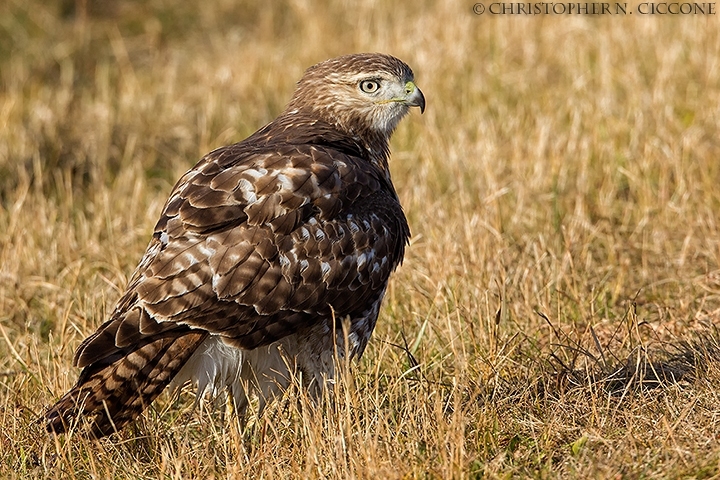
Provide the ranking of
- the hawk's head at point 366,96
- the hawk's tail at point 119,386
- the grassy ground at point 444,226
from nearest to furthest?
the hawk's tail at point 119,386, the grassy ground at point 444,226, the hawk's head at point 366,96

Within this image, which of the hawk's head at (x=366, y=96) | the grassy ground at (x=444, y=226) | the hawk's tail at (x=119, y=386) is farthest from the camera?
the hawk's head at (x=366, y=96)

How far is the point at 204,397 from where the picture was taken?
4773 millimetres

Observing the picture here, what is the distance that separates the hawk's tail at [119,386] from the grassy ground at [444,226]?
0.50ft

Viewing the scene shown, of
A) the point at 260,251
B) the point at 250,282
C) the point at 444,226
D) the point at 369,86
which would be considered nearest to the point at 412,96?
the point at 369,86

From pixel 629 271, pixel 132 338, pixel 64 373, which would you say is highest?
pixel 132 338

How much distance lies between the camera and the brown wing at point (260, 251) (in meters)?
4.11

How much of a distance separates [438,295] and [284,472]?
5.72ft

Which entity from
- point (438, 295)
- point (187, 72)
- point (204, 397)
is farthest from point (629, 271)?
point (187, 72)

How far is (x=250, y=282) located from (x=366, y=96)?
4.82ft

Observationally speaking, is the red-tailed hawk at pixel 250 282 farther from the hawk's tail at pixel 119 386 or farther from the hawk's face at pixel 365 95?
the hawk's face at pixel 365 95

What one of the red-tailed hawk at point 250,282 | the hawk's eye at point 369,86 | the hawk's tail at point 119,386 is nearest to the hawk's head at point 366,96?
the hawk's eye at point 369,86

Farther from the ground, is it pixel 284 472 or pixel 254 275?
pixel 254 275

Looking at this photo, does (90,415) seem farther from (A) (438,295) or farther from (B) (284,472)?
(A) (438,295)

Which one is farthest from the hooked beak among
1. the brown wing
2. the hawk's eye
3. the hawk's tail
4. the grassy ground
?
the hawk's tail
